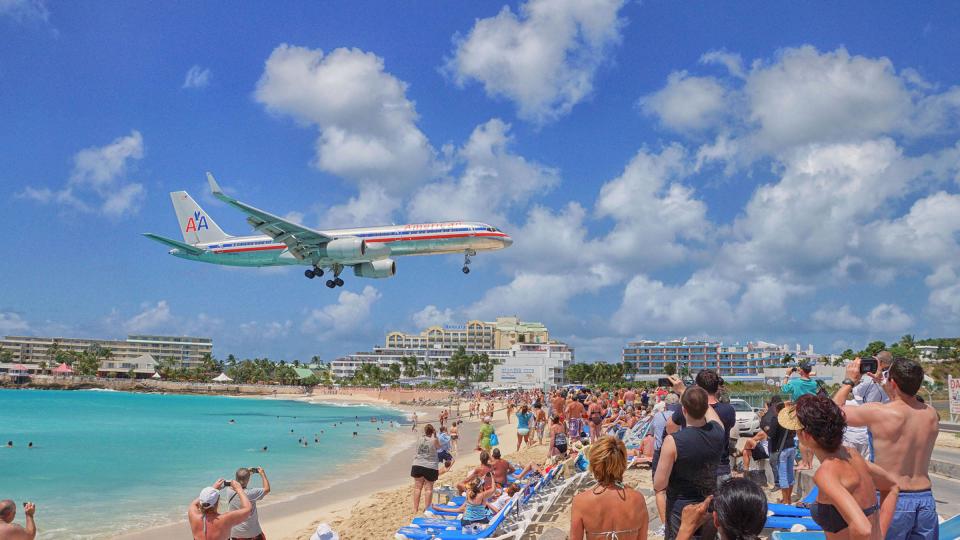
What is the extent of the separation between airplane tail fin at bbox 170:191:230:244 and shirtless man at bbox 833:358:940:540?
3879 cm

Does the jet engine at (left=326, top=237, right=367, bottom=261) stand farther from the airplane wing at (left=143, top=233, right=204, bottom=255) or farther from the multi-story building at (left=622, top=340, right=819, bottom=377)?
the multi-story building at (left=622, top=340, right=819, bottom=377)

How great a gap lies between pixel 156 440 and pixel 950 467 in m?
37.5

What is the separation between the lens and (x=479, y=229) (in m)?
32.7

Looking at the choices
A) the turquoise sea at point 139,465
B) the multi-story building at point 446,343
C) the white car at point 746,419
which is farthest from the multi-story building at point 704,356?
the white car at point 746,419

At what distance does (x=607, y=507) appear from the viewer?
3777 mm

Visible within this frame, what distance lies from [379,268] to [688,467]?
30.4 m

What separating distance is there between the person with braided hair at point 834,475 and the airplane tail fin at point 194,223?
39.1 meters

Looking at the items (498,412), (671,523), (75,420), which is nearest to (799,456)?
(671,523)

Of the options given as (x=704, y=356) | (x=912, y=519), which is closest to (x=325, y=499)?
(x=912, y=519)

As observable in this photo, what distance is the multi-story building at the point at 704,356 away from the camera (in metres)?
145

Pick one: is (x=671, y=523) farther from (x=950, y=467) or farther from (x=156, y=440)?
(x=156, y=440)

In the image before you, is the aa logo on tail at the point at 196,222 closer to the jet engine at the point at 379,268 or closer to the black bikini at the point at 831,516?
the jet engine at the point at 379,268

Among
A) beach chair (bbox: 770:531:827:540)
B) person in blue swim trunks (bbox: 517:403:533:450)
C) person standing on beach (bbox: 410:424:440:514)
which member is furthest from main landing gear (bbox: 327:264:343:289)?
beach chair (bbox: 770:531:827:540)

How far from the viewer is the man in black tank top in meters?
4.21
